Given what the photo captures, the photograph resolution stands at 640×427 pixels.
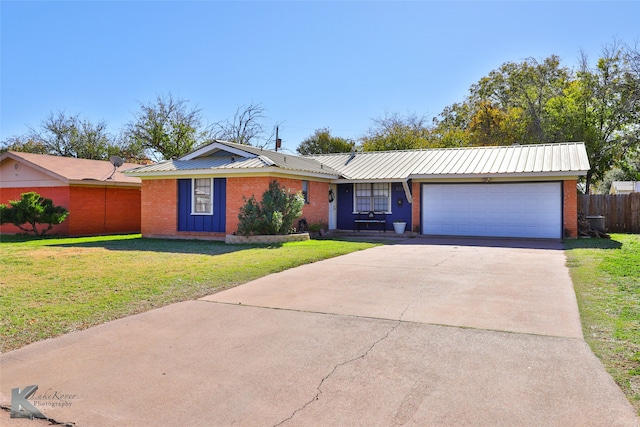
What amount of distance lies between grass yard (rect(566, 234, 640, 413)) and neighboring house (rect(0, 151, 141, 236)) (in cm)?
1827

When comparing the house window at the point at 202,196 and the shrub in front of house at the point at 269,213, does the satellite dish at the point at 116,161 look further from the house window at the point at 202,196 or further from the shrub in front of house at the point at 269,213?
the shrub in front of house at the point at 269,213

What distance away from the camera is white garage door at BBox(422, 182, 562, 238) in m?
16.9

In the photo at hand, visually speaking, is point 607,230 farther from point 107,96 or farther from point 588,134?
point 107,96

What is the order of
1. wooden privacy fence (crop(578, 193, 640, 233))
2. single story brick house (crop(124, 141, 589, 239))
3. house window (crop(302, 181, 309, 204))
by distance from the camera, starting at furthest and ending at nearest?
wooden privacy fence (crop(578, 193, 640, 233)), house window (crop(302, 181, 309, 204)), single story brick house (crop(124, 141, 589, 239))

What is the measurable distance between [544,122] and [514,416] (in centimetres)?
3008

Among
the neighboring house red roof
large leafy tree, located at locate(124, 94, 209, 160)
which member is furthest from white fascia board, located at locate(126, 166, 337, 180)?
large leafy tree, located at locate(124, 94, 209, 160)

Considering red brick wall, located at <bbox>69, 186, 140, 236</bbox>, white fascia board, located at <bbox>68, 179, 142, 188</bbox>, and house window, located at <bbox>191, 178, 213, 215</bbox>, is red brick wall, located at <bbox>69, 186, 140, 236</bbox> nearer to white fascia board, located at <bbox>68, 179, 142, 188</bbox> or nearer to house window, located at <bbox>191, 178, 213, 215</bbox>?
white fascia board, located at <bbox>68, 179, 142, 188</bbox>

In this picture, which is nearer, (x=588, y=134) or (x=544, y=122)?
(x=588, y=134)

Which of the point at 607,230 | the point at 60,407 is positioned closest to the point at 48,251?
the point at 60,407

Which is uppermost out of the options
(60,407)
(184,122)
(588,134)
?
(184,122)

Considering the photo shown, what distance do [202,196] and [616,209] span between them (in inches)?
680

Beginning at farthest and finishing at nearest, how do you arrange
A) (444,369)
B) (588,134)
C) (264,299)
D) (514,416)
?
(588,134), (264,299), (444,369), (514,416)

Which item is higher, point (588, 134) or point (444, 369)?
point (588, 134)

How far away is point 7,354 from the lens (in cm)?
468
